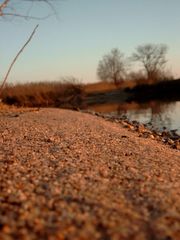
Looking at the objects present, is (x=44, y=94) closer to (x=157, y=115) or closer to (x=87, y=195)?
(x=157, y=115)

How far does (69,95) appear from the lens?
42.8m

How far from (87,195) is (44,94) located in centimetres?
3423

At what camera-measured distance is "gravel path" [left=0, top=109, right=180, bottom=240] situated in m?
2.94

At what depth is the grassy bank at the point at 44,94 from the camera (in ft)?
110

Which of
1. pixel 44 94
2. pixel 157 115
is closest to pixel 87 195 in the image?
pixel 157 115

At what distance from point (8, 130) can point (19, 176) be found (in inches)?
209

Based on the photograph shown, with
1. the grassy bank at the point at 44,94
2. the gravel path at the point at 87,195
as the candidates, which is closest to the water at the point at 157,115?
the grassy bank at the point at 44,94

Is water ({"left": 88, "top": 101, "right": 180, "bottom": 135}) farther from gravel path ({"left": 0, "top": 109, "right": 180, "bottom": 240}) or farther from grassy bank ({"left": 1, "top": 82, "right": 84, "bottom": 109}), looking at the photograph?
gravel path ({"left": 0, "top": 109, "right": 180, "bottom": 240})

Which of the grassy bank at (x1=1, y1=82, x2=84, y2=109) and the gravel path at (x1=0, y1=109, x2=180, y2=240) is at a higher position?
the grassy bank at (x1=1, y1=82, x2=84, y2=109)

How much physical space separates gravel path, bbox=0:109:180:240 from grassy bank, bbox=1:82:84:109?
925 inches

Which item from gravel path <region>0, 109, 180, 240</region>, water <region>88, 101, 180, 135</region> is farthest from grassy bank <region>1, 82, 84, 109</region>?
gravel path <region>0, 109, 180, 240</region>

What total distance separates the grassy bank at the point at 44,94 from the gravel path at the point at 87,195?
925 inches

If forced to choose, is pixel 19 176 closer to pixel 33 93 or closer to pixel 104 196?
pixel 104 196

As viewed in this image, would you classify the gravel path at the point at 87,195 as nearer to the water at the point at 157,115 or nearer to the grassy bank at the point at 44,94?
the water at the point at 157,115
